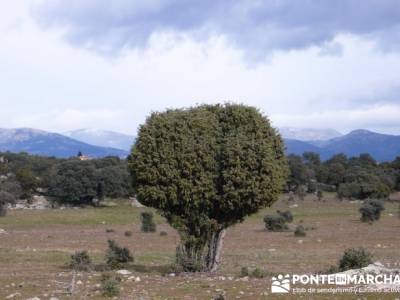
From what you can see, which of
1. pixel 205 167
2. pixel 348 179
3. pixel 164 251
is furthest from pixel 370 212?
pixel 348 179

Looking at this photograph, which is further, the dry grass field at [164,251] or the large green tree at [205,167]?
the large green tree at [205,167]

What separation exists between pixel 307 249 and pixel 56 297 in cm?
2061

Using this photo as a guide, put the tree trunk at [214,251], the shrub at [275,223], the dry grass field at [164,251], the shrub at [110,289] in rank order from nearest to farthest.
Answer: the shrub at [110,289] → the dry grass field at [164,251] → the tree trunk at [214,251] → the shrub at [275,223]

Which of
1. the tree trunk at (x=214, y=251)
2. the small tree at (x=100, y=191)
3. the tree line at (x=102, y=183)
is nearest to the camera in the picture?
the tree trunk at (x=214, y=251)

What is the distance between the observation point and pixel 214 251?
76.9 feet

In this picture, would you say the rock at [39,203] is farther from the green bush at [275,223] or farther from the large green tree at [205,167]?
the large green tree at [205,167]

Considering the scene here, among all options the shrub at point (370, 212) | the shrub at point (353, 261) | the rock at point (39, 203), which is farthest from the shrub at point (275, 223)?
the rock at point (39, 203)

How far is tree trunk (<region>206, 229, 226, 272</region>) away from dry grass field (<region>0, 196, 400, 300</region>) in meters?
0.50

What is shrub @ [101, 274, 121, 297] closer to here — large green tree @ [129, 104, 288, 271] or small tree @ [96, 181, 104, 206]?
large green tree @ [129, 104, 288, 271]

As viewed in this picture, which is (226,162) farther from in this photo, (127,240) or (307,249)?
(127,240)

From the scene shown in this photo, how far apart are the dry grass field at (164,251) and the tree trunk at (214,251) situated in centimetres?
50

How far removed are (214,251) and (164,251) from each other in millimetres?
11966

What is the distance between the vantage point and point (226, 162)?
22.2 meters

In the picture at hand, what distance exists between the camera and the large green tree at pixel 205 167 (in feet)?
72.2
